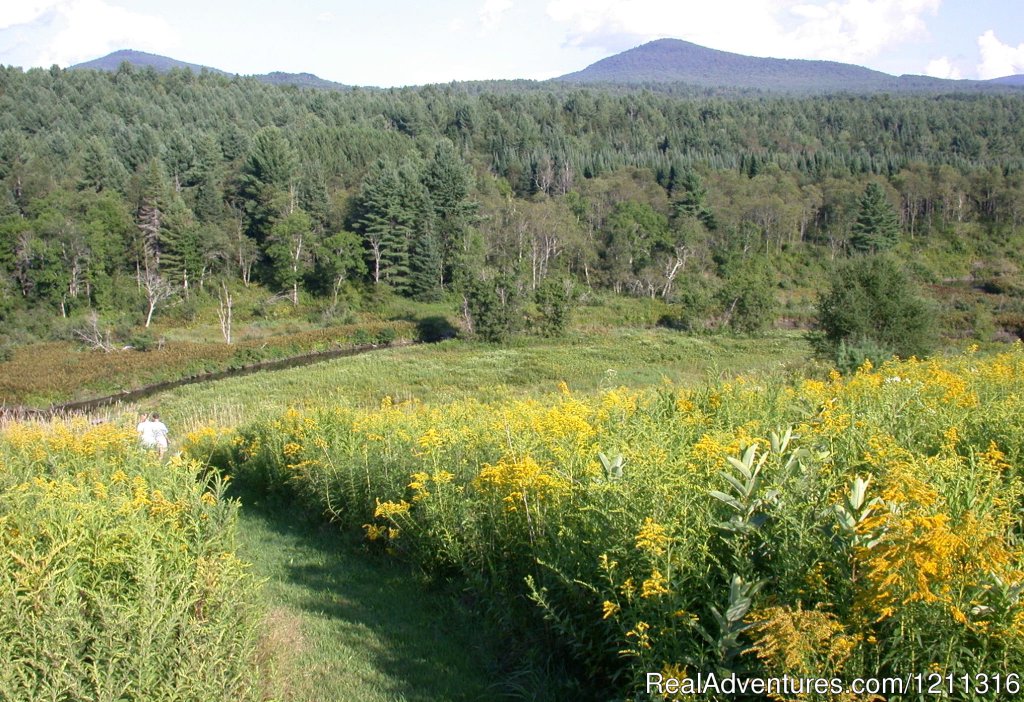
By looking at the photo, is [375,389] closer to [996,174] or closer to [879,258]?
[879,258]

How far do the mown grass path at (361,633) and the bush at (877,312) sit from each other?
1789cm

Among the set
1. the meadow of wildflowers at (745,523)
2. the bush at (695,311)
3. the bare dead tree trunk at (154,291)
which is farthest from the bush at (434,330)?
the meadow of wildflowers at (745,523)

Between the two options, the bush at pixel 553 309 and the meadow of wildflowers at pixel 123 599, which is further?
the bush at pixel 553 309

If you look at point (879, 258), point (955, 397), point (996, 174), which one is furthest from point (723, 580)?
point (996, 174)

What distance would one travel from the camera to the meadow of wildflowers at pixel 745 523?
2996 millimetres

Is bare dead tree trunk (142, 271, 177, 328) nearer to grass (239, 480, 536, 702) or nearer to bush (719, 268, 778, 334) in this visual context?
bush (719, 268, 778, 334)

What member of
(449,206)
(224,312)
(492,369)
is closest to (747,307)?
(492,369)

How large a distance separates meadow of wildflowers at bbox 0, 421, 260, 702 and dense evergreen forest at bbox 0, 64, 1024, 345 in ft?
120

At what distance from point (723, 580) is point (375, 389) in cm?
2584

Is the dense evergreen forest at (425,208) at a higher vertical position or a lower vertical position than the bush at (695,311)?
higher

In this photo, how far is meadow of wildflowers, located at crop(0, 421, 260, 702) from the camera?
385 centimetres

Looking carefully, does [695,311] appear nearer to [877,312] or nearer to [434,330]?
[434,330]

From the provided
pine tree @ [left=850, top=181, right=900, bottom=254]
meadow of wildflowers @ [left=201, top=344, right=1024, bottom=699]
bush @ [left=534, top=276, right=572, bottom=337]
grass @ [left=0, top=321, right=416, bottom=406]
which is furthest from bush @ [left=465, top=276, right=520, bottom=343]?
pine tree @ [left=850, top=181, right=900, bottom=254]

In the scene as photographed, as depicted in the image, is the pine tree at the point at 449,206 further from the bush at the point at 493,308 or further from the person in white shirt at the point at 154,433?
the person in white shirt at the point at 154,433
